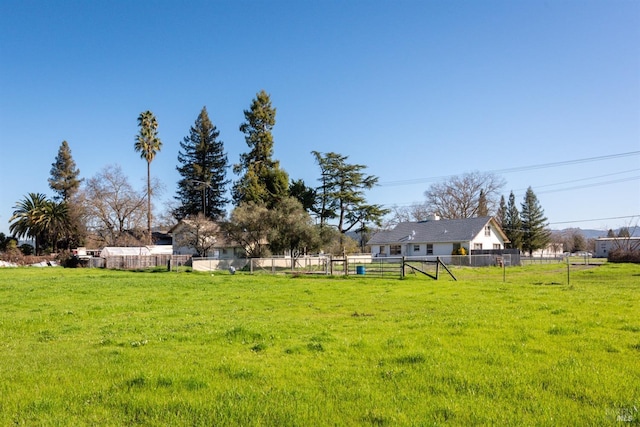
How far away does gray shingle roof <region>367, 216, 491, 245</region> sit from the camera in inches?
2253

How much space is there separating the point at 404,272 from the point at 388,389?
2324 cm

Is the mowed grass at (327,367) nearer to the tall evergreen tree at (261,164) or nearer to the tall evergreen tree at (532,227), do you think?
the tall evergreen tree at (261,164)

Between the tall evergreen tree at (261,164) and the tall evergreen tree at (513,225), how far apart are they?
153 feet

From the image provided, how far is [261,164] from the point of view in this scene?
61344mm

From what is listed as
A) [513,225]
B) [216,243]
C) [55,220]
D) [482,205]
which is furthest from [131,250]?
[513,225]

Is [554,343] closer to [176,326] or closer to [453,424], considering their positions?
[453,424]

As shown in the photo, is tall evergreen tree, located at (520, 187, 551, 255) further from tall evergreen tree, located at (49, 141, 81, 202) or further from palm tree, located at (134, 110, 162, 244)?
tall evergreen tree, located at (49, 141, 81, 202)

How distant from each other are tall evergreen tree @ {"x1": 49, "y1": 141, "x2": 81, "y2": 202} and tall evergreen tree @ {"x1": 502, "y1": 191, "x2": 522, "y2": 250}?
268 ft

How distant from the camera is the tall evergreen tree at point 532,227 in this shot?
83.4m

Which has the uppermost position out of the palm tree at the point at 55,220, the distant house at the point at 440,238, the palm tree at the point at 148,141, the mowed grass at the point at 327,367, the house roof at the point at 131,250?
the palm tree at the point at 148,141

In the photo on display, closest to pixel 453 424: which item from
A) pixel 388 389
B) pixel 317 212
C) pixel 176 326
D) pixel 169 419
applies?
pixel 388 389

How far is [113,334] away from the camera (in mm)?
9992

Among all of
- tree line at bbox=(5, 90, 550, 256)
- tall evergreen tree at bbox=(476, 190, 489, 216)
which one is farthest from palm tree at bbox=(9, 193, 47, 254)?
tall evergreen tree at bbox=(476, 190, 489, 216)

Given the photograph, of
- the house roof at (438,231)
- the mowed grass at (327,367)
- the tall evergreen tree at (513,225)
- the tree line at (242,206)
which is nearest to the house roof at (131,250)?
the tree line at (242,206)
